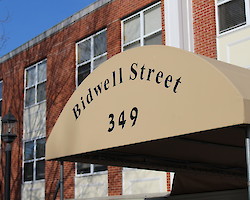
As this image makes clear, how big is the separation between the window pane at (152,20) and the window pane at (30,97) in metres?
6.80

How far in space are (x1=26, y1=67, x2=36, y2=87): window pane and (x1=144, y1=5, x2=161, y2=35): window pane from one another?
22.2 ft

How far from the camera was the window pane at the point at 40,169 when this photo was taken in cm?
1930

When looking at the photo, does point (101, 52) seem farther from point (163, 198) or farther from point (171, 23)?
point (163, 198)

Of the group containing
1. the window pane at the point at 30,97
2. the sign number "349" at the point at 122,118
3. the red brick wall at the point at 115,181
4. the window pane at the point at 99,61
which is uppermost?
the window pane at the point at 99,61

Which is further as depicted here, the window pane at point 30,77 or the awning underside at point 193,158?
the window pane at point 30,77

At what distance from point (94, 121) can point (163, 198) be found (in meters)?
3.10

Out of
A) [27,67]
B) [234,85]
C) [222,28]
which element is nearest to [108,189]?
[222,28]

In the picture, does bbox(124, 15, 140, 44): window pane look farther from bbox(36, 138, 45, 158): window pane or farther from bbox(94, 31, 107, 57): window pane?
bbox(36, 138, 45, 158): window pane

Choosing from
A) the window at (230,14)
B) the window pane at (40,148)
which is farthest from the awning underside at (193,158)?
the window pane at (40,148)

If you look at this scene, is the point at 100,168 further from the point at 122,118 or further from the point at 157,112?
the point at 157,112

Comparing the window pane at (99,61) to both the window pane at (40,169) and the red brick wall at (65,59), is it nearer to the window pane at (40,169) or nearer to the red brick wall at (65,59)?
the red brick wall at (65,59)

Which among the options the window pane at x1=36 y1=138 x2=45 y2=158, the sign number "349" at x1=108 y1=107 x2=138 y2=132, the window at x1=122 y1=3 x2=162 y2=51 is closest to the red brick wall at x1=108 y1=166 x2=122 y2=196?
the window at x1=122 y1=3 x2=162 y2=51

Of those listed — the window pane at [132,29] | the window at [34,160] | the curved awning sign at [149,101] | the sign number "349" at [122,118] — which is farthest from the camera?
the window at [34,160]

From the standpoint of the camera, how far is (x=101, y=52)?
1748 centimetres
